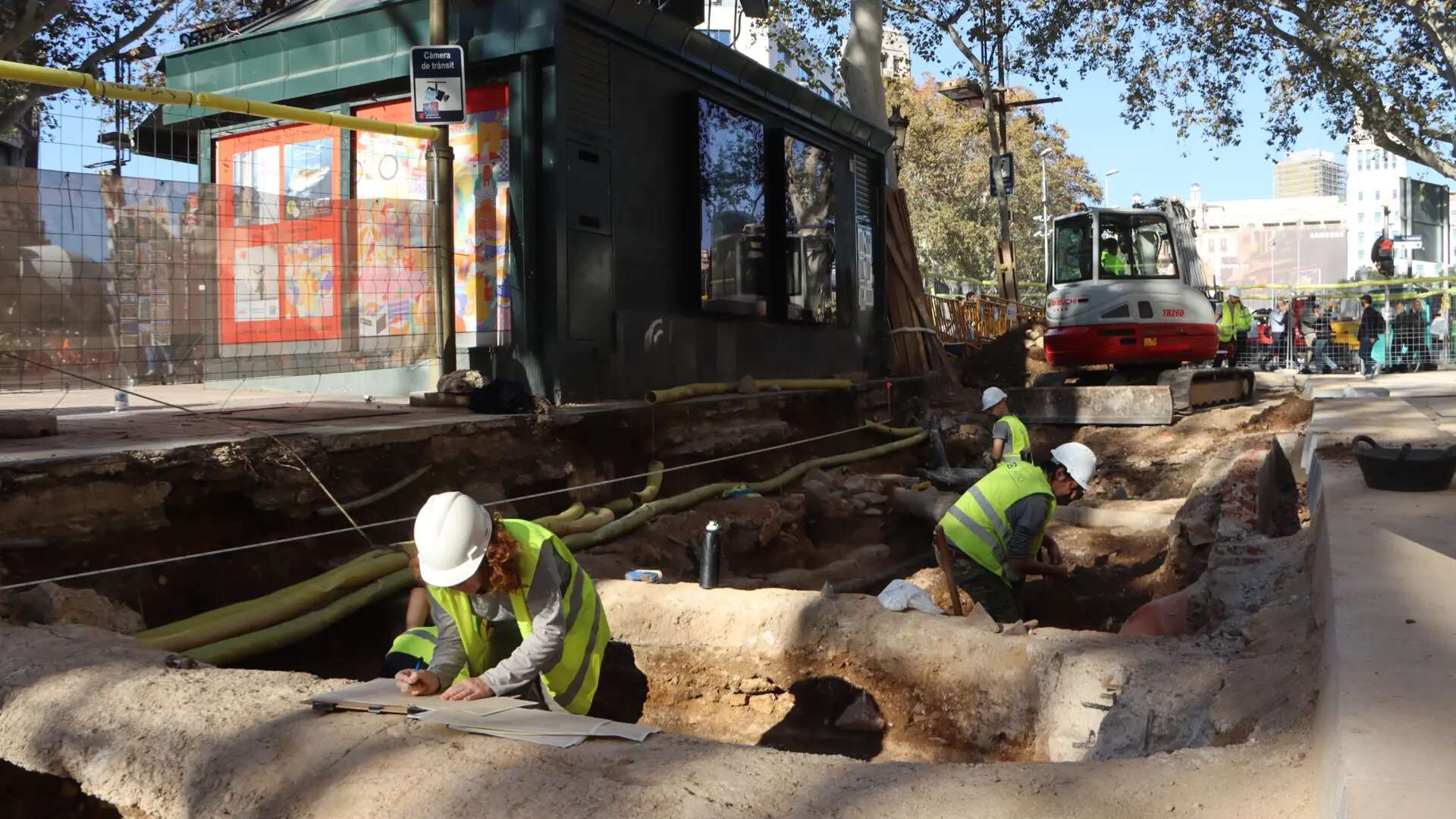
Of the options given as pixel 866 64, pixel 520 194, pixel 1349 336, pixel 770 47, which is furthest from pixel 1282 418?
pixel 770 47

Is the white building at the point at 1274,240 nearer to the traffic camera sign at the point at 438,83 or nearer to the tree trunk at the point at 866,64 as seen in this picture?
the tree trunk at the point at 866,64

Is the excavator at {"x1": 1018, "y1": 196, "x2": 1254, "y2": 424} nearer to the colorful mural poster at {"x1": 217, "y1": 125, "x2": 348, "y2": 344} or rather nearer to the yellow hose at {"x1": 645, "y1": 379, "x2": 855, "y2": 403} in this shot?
the yellow hose at {"x1": 645, "y1": 379, "x2": 855, "y2": 403}

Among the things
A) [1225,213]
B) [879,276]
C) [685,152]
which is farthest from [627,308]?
[1225,213]

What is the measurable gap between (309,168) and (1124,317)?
10.8 m

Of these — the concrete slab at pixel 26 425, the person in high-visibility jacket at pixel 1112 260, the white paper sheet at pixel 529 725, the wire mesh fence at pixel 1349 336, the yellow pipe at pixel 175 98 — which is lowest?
the white paper sheet at pixel 529 725

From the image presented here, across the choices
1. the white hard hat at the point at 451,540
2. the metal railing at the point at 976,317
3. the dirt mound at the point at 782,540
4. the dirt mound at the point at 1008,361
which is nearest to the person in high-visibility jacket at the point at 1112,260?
the dirt mound at the point at 1008,361

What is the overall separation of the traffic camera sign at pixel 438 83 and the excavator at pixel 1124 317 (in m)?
9.87

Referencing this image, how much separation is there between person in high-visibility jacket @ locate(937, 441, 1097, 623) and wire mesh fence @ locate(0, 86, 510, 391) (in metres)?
4.02

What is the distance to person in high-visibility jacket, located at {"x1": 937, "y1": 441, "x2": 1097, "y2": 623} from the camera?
6.57 metres

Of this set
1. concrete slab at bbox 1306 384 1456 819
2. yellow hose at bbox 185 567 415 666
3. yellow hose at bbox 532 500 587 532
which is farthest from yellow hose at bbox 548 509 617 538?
concrete slab at bbox 1306 384 1456 819

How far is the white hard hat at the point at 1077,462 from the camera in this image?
6684 millimetres

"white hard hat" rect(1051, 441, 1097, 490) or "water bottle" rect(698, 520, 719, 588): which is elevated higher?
"white hard hat" rect(1051, 441, 1097, 490)

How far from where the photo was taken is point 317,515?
6.23 metres

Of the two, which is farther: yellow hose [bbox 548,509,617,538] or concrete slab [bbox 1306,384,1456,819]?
yellow hose [bbox 548,509,617,538]
